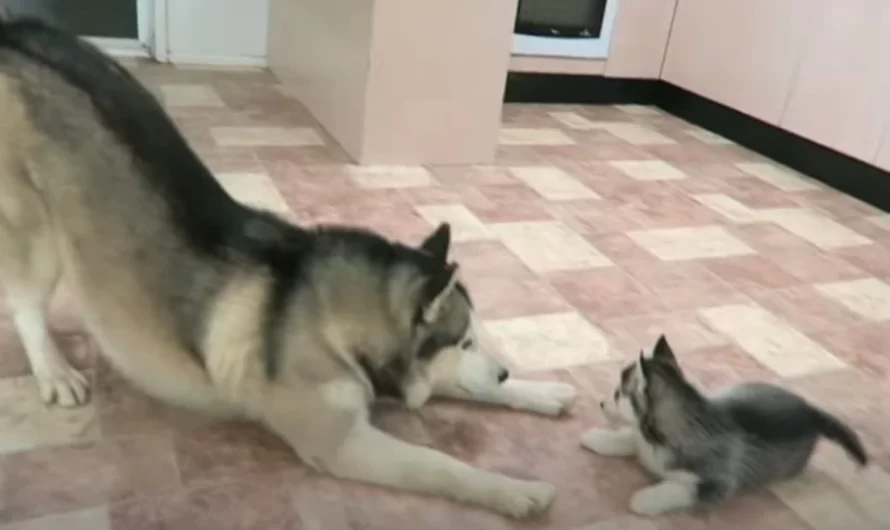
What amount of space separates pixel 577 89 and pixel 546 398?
124 inches

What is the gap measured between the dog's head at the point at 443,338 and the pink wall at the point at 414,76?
1.70 meters

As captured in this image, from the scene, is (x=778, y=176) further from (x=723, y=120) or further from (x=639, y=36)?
(x=639, y=36)

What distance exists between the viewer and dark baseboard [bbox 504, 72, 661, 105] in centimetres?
459

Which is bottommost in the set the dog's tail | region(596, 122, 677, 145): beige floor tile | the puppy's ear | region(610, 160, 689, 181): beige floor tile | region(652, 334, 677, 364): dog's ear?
region(610, 160, 689, 181): beige floor tile

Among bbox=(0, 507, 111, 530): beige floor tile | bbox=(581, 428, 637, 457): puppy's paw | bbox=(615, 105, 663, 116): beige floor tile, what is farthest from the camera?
bbox=(615, 105, 663, 116): beige floor tile

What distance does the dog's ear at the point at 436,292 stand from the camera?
5.02 feet

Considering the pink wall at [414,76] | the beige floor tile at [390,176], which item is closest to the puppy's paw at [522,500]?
the beige floor tile at [390,176]

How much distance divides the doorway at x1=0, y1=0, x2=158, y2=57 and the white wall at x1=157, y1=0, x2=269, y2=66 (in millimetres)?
110

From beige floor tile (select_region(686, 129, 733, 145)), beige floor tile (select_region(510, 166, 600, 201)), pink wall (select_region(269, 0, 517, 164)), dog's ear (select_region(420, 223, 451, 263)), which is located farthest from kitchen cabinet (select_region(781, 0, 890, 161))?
dog's ear (select_region(420, 223, 451, 263))

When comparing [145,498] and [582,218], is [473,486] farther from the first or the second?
[582,218]

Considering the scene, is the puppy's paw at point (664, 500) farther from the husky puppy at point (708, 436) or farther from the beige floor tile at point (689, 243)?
the beige floor tile at point (689, 243)

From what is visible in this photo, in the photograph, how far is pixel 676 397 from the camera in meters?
1.63

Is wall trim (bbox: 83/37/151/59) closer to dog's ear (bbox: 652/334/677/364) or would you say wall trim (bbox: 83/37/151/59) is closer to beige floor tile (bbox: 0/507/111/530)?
beige floor tile (bbox: 0/507/111/530)

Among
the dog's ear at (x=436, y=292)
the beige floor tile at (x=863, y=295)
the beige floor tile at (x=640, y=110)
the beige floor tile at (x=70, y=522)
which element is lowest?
the beige floor tile at (x=70, y=522)
